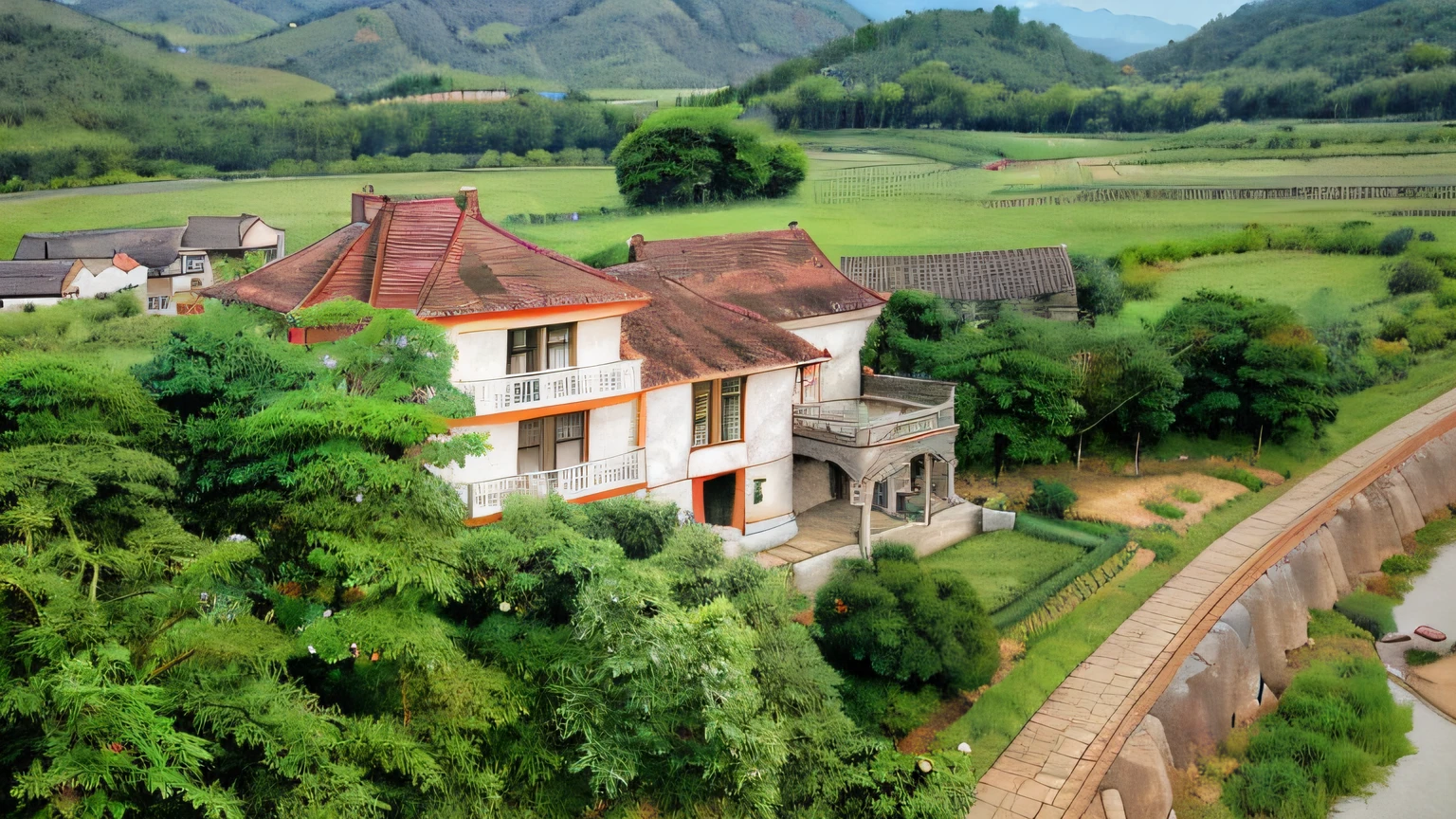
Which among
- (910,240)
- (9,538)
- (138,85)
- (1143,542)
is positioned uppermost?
(138,85)

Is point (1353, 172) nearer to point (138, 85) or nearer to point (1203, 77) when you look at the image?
point (1203, 77)

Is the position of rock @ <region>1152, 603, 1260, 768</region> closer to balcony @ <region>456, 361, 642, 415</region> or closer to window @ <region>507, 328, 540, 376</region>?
balcony @ <region>456, 361, 642, 415</region>

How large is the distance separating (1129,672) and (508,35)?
18.4m

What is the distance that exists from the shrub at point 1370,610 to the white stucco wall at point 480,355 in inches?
749

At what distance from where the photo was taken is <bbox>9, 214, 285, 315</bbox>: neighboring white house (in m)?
18.3

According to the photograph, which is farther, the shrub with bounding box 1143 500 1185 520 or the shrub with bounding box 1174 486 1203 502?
the shrub with bounding box 1174 486 1203 502

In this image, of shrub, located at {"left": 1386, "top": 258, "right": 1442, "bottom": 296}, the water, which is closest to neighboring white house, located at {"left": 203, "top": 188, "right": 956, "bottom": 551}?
the water

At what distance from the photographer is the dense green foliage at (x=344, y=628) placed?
9875 mm

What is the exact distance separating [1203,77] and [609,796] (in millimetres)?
36364

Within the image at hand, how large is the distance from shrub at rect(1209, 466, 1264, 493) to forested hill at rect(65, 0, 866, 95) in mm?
15220

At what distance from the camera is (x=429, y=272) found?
58.6ft

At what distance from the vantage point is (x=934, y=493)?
79.0 feet

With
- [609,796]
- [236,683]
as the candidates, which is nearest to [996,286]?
[609,796]

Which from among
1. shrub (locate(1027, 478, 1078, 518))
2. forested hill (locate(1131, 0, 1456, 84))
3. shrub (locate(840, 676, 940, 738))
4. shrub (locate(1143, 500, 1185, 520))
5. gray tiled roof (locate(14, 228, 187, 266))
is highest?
forested hill (locate(1131, 0, 1456, 84))
